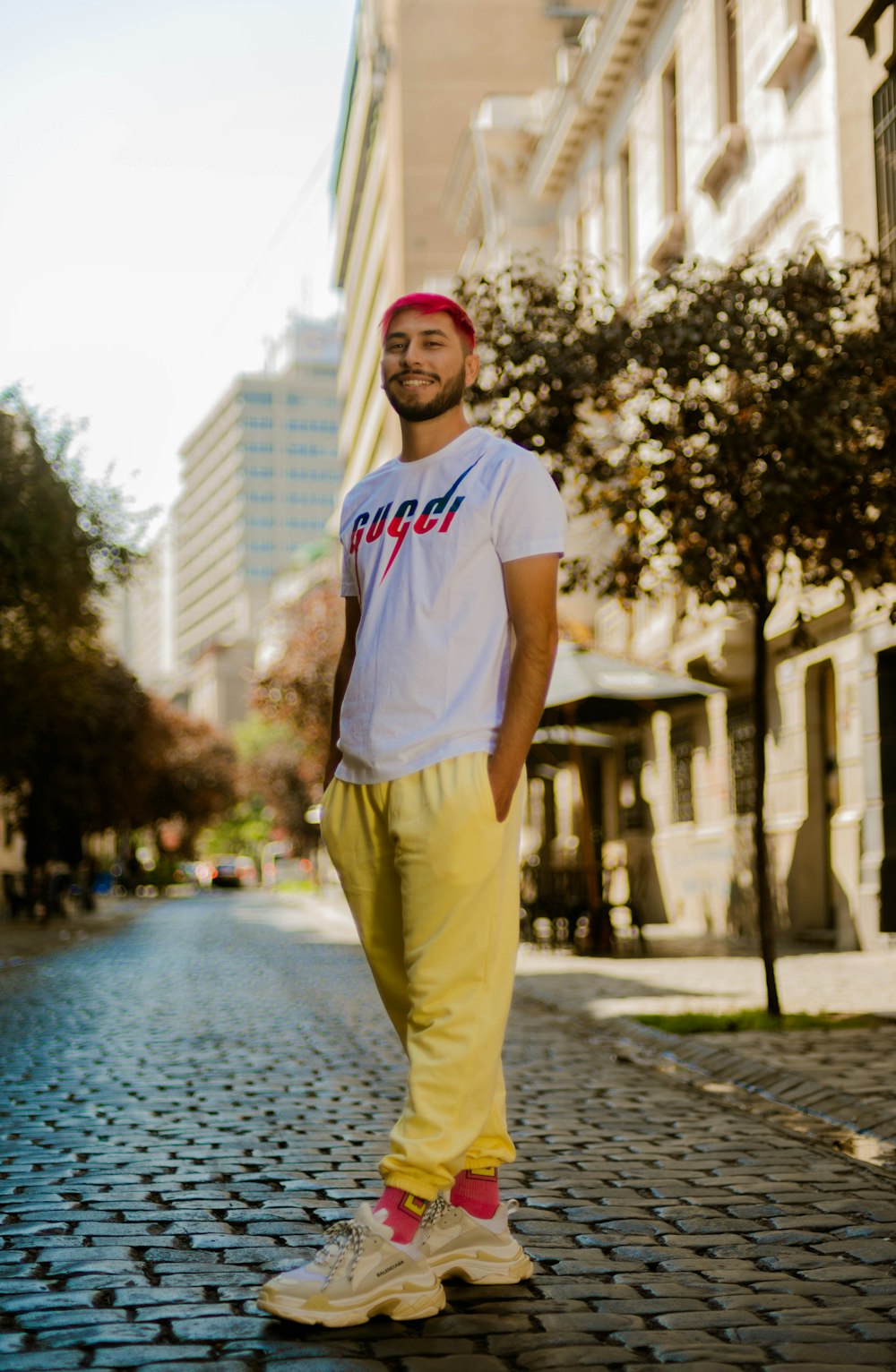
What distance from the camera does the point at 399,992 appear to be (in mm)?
3830

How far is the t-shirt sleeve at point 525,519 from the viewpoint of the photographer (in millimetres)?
3740

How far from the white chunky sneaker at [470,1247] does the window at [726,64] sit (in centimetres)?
1942

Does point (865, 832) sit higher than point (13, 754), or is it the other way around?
point (13, 754)

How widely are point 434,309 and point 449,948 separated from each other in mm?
1424

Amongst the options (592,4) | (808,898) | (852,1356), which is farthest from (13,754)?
(592,4)

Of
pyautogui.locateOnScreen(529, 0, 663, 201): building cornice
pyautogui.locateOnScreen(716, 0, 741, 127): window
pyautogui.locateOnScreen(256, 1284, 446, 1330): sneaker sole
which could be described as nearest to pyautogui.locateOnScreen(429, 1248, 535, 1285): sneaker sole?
pyautogui.locateOnScreen(256, 1284, 446, 1330): sneaker sole

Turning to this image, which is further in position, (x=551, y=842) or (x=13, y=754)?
(x=551, y=842)

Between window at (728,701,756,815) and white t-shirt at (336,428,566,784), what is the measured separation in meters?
17.1

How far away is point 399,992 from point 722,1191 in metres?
1.81

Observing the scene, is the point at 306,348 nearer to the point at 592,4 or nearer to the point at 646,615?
the point at 592,4

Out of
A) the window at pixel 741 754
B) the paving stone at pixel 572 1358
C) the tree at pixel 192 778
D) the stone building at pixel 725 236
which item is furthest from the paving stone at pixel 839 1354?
the tree at pixel 192 778

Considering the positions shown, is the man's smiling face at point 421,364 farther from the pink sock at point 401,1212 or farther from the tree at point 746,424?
the tree at point 746,424

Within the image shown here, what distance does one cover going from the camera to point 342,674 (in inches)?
162

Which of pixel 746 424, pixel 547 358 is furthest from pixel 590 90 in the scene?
pixel 746 424
